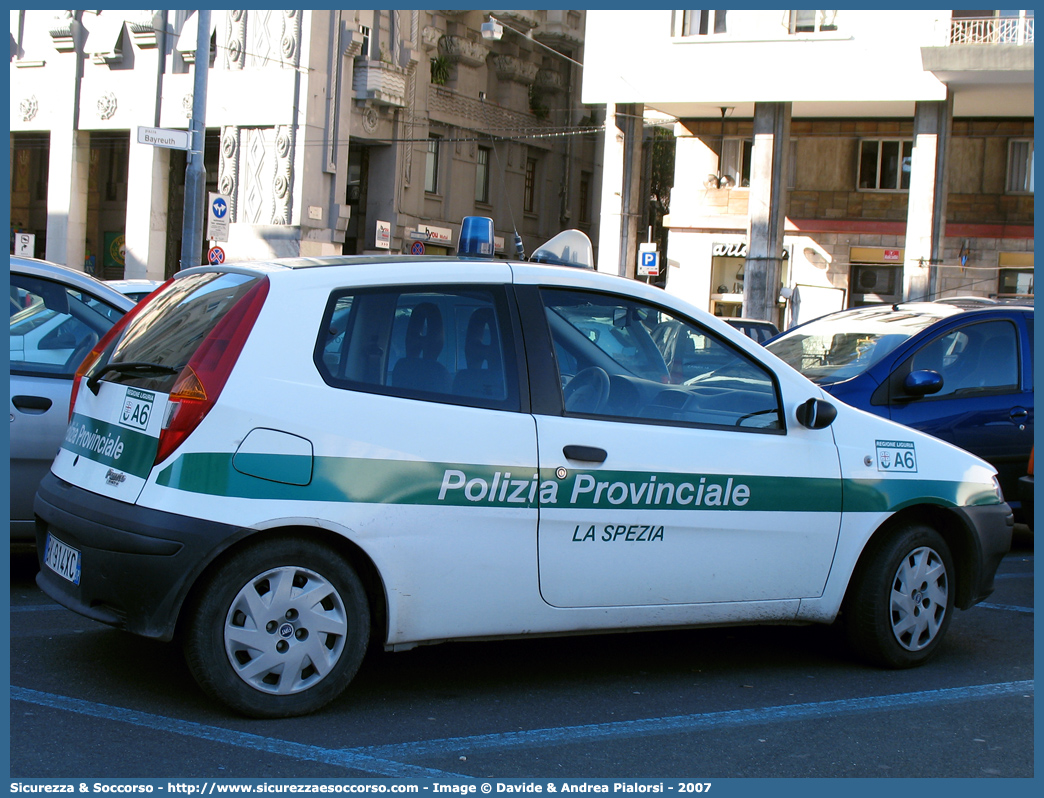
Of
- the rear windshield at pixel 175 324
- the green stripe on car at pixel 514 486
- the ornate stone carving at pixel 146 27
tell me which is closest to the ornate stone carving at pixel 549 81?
the ornate stone carving at pixel 146 27

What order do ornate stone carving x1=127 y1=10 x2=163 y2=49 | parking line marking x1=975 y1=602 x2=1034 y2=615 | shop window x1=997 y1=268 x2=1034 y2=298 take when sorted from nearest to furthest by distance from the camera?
parking line marking x1=975 y1=602 x2=1034 y2=615 < shop window x1=997 y1=268 x2=1034 y2=298 < ornate stone carving x1=127 y1=10 x2=163 y2=49

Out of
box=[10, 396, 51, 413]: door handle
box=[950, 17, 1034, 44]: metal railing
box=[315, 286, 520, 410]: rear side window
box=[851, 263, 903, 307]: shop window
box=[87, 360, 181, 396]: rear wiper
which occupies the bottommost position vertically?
box=[10, 396, 51, 413]: door handle

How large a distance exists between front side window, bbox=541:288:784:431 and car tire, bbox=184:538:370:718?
1.12 meters

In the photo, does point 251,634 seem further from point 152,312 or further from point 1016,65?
point 1016,65

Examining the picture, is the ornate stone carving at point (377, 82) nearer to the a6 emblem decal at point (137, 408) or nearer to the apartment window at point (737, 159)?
the apartment window at point (737, 159)

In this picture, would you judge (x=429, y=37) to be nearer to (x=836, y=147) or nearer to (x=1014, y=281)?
(x=836, y=147)

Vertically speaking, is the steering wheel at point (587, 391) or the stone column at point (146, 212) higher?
the stone column at point (146, 212)

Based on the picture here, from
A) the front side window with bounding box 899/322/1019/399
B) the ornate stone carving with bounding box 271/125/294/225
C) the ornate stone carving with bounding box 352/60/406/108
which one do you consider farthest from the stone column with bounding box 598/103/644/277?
the front side window with bounding box 899/322/1019/399

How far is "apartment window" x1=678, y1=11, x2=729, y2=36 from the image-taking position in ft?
94.6

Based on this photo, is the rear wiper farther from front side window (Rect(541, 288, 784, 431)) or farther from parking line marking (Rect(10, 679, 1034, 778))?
front side window (Rect(541, 288, 784, 431))

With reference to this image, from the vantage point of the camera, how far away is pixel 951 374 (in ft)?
26.1

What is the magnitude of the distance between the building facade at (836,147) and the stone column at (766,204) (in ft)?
0.13

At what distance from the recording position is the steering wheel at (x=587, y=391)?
15.0 ft
